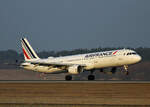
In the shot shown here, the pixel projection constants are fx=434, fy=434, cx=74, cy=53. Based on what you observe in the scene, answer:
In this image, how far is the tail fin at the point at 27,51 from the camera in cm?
8312

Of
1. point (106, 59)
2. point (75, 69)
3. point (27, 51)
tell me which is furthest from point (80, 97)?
point (27, 51)

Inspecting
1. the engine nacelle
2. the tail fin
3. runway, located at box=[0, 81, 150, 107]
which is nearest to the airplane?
the engine nacelle

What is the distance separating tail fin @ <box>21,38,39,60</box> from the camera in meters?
83.1

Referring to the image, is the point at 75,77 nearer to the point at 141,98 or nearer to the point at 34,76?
the point at 34,76

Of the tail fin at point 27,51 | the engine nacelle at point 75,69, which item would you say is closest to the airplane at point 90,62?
the engine nacelle at point 75,69

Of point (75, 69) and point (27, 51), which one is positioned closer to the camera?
point (75, 69)

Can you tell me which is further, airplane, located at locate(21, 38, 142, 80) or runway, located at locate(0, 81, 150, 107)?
airplane, located at locate(21, 38, 142, 80)

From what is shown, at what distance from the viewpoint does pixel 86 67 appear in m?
70.6

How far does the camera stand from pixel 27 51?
84.0 meters

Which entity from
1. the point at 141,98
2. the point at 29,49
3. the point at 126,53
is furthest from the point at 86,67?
the point at 141,98

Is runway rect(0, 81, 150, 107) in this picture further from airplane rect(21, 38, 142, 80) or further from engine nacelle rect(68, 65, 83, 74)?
engine nacelle rect(68, 65, 83, 74)

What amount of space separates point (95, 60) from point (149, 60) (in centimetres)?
3240

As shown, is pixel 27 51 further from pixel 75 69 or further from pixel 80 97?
pixel 80 97

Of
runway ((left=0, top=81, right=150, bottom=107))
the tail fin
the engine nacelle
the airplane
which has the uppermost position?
the tail fin
